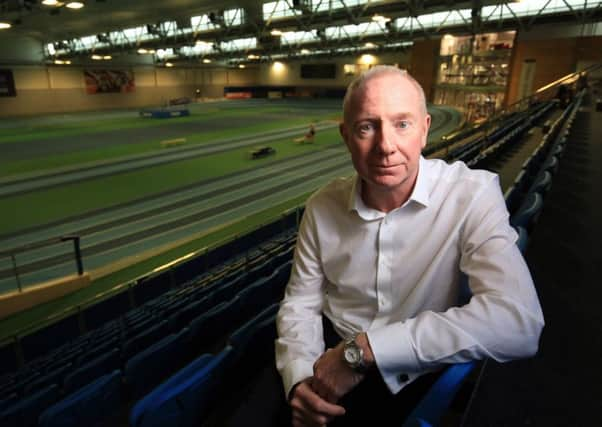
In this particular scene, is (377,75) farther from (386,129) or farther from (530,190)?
(530,190)

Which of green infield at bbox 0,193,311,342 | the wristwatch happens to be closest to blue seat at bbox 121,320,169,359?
green infield at bbox 0,193,311,342

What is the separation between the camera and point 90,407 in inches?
106

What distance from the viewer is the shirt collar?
1.39 meters

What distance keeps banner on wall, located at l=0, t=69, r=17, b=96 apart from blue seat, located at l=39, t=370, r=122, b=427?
3626 centimetres

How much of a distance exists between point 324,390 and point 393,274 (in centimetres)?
48

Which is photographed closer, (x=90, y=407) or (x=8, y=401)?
(x=90, y=407)

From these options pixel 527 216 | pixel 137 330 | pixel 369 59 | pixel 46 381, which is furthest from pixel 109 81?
pixel 527 216

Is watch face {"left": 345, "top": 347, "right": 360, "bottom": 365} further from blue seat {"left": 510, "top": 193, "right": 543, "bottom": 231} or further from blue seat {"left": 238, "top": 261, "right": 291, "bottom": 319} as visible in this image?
blue seat {"left": 238, "top": 261, "right": 291, "bottom": 319}

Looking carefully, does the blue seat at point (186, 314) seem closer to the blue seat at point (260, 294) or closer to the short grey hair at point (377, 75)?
the blue seat at point (260, 294)

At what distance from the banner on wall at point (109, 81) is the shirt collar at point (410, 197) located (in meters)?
41.5

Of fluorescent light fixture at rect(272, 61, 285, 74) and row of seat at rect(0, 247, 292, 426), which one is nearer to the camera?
row of seat at rect(0, 247, 292, 426)

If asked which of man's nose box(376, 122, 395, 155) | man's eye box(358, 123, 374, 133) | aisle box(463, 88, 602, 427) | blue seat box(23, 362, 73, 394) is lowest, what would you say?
blue seat box(23, 362, 73, 394)

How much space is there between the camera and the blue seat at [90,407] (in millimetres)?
2570

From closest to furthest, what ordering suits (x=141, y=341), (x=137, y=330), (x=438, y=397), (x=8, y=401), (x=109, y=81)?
(x=438, y=397) → (x=8, y=401) → (x=141, y=341) → (x=137, y=330) → (x=109, y=81)
